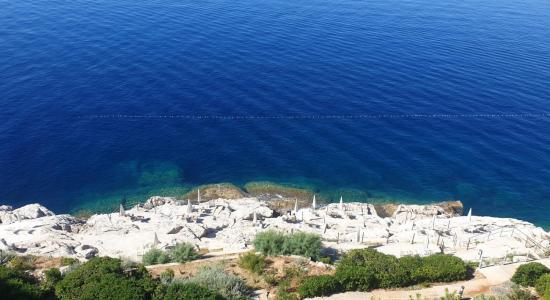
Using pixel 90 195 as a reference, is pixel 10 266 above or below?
above

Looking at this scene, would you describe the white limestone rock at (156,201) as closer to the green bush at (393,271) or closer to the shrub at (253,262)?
the shrub at (253,262)

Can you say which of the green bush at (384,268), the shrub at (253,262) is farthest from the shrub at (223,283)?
the green bush at (384,268)

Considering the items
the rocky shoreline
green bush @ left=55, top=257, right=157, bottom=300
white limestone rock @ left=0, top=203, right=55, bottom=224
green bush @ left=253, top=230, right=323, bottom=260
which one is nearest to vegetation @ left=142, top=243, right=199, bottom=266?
the rocky shoreline

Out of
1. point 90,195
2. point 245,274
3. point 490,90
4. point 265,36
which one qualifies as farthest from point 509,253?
point 265,36

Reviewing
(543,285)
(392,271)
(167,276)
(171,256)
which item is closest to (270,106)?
(171,256)

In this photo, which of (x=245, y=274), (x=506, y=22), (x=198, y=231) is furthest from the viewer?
(x=506, y=22)

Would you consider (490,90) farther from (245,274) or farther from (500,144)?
(245,274)
